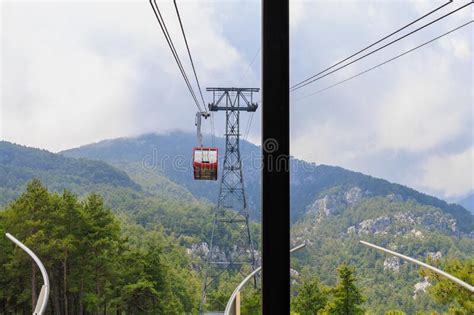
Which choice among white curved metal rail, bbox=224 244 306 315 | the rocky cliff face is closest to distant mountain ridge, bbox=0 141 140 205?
white curved metal rail, bbox=224 244 306 315

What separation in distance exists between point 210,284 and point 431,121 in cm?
126

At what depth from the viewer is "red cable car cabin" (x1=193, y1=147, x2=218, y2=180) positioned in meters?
1.99

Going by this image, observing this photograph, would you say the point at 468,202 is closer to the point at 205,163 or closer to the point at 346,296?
the point at 346,296

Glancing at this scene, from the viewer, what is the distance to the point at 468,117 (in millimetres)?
2285

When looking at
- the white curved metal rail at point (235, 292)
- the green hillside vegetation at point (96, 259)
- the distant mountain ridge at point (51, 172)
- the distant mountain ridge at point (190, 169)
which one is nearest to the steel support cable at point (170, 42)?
the distant mountain ridge at point (190, 169)

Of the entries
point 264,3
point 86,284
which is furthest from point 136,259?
point 264,3

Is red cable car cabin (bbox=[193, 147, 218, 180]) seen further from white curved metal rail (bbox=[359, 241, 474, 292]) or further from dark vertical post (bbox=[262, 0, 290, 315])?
white curved metal rail (bbox=[359, 241, 474, 292])

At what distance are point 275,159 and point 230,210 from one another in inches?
22.0

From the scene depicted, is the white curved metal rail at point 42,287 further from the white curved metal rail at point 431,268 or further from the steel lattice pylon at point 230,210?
the white curved metal rail at point 431,268

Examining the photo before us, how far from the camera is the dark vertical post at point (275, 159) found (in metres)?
1.46

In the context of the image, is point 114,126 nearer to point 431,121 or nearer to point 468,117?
point 431,121

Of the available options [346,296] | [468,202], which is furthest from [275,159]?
[468,202]

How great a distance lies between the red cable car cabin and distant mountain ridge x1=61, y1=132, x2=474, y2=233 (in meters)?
0.03

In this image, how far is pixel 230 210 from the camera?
6.57 ft
